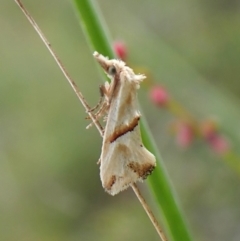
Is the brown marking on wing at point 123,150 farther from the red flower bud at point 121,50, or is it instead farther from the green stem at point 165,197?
the red flower bud at point 121,50

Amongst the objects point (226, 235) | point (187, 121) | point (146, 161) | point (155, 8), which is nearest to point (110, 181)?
point (146, 161)

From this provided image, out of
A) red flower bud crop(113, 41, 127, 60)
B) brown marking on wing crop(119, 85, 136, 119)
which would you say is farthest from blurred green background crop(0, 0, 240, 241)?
brown marking on wing crop(119, 85, 136, 119)

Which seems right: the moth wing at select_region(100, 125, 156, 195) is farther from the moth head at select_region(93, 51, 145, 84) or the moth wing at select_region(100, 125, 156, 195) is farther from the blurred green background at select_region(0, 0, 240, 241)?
the blurred green background at select_region(0, 0, 240, 241)

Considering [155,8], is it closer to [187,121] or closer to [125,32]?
[125,32]

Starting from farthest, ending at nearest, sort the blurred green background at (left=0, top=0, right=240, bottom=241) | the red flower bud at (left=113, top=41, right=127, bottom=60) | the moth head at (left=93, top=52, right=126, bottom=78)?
the blurred green background at (left=0, top=0, right=240, bottom=241), the red flower bud at (left=113, top=41, right=127, bottom=60), the moth head at (left=93, top=52, right=126, bottom=78)

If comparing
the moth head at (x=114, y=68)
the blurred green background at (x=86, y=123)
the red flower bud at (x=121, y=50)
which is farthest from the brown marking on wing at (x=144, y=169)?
the blurred green background at (x=86, y=123)

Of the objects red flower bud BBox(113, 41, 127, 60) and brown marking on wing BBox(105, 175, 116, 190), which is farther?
red flower bud BBox(113, 41, 127, 60)
